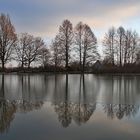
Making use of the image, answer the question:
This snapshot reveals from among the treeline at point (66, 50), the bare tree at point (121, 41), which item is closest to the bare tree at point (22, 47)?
the treeline at point (66, 50)

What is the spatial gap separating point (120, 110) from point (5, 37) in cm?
4905

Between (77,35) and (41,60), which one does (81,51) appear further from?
(41,60)

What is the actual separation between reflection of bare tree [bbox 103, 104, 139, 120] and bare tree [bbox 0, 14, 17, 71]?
157ft

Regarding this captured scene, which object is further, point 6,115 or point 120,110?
point 120,110

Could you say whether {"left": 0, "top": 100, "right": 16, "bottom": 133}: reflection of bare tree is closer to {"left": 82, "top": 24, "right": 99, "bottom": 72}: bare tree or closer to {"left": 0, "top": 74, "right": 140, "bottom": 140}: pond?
{"left": 0, "top": 74, "right": 140, "bottom": 140}: pond

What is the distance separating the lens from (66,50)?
200 ft

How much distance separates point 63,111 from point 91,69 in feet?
171

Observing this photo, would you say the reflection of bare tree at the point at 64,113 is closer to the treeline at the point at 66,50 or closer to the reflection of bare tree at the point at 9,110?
the reflection of bare tree at the point at 9,110

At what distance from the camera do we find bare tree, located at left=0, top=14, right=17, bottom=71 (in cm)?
5762

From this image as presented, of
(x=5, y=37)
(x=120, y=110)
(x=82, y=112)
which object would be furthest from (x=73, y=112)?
(x=5, y=37)

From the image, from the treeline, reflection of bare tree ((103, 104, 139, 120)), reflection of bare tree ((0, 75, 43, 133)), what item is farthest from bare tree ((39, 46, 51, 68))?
reflection of bare tree ((103, 104, 139, 120))

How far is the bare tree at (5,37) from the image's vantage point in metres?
57.6

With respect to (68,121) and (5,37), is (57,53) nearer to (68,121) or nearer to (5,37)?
(5,37)

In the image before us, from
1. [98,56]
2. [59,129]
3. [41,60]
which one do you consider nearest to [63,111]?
[59,129]
